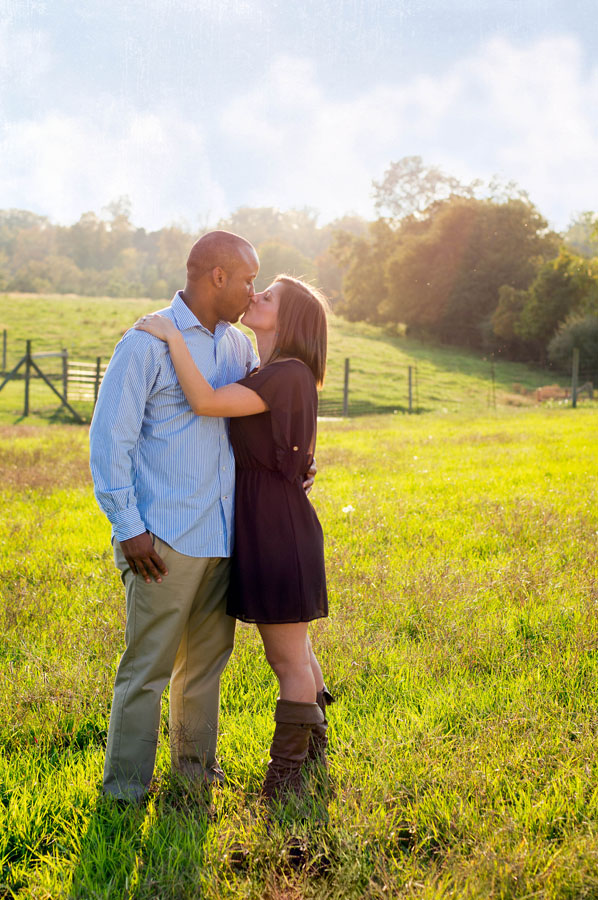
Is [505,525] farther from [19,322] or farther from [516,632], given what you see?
[19,322]

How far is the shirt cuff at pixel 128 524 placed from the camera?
2.92 m

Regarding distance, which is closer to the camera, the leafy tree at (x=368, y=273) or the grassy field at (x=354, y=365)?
the grassy field at (x=354, y=365)

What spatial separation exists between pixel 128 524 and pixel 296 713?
1.10 meters

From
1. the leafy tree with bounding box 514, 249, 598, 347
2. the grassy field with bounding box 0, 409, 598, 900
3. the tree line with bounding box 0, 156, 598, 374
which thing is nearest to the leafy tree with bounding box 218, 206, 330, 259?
the tree line with bounding box 0, 156, 598, 374

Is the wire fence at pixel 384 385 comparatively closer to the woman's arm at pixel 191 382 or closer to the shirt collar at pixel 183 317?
the shirt collar at pixel 183 317

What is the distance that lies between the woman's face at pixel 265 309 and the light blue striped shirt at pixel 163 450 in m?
0.16

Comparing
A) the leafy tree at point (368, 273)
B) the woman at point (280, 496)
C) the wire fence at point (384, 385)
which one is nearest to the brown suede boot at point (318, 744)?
the woman at point (280, 496)

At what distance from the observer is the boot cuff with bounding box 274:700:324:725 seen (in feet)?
10.2

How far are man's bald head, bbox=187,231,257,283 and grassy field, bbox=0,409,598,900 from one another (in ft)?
7.28

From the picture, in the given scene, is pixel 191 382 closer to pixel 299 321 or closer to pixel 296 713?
pixel 299 321

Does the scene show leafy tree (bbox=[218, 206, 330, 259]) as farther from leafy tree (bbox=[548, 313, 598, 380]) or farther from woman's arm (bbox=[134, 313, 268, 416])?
woman's arm (bbox=[134, 313, 268, 416])

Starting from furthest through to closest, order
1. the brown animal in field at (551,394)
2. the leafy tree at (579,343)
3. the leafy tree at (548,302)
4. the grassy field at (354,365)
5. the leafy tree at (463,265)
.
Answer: the leafy tree at (463,265) → the leafy tree at (548,302) → the leafy tree at (579,343) → the brown animal in field at (551,394) → the grassy field at (354,365)

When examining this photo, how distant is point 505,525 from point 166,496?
16.6 ft

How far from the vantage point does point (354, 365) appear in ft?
120
